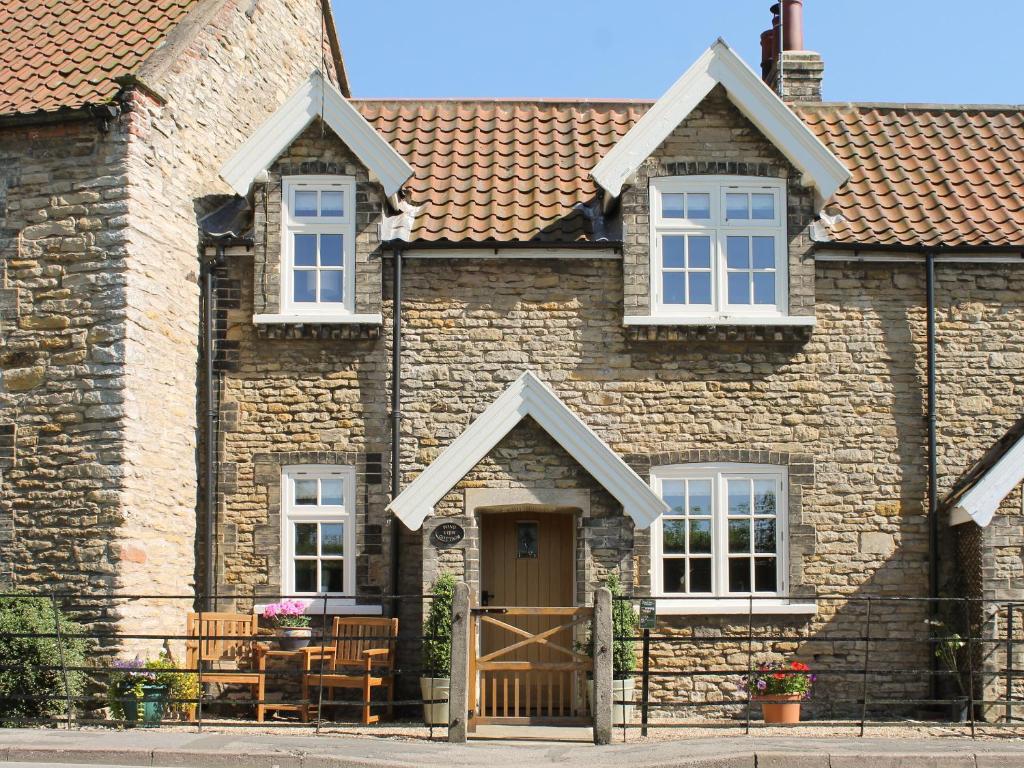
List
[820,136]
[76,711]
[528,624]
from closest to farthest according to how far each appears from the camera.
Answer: [76,711] → [528,624] → [820,136]

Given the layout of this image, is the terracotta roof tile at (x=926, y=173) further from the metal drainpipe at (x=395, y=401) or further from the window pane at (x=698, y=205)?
the metal drainpipe at (x=395, y=401)

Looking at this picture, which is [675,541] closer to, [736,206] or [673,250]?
[673,250]

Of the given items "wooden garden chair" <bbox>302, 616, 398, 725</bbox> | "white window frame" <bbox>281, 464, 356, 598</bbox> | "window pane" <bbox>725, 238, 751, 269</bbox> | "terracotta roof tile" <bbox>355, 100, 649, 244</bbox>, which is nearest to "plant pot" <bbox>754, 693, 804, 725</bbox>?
"wooden garden chair" <bbox>302, 616, 398, 725</bbox>

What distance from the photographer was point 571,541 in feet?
54.7

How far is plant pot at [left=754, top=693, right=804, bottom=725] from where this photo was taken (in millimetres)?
15273

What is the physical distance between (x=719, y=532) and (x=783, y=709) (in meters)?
2.38

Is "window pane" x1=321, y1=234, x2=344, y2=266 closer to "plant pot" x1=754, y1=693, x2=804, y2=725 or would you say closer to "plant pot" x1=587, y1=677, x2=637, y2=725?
"plant pot" x1=587, y1=677, x2=637, y2=725

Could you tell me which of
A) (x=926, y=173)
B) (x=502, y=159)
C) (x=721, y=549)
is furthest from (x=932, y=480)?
(x=502, y=159)

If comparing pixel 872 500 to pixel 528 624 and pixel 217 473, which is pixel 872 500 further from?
pixel 217 473

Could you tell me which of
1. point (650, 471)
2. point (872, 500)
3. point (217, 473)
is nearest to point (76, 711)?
point (217, 473)

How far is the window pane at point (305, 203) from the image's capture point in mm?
17406

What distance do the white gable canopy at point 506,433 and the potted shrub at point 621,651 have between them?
2.91ft

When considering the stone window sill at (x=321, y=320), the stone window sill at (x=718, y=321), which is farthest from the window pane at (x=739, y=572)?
the stone window sill at (x=321, y=320)

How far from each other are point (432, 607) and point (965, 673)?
6.00 metres
